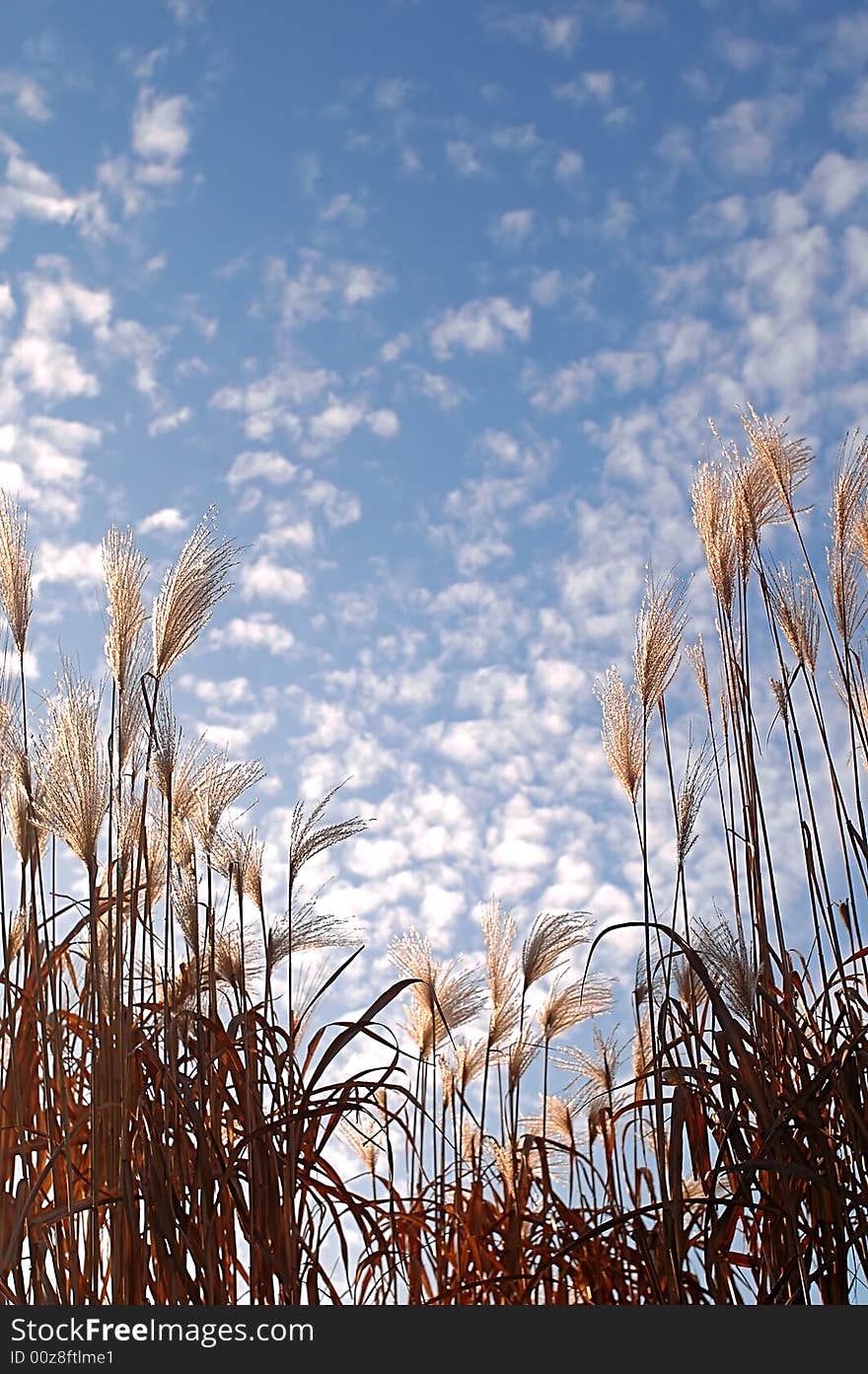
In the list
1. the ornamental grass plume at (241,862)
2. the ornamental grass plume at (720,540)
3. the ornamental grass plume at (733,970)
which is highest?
the ornamental grass plume at (720,540)

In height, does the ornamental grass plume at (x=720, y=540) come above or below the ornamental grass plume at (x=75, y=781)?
above

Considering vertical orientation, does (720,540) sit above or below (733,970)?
above

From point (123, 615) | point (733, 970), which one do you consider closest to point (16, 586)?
point (123, 615)

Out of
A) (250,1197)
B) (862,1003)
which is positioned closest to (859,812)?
(862,1003)

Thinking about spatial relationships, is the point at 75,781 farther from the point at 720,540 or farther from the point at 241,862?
the point at 720,540

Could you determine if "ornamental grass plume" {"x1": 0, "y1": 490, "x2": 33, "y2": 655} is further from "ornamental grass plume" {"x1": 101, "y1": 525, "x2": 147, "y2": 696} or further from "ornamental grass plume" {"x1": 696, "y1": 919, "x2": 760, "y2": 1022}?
"ornamental grass plume" {"x1": 696, "y1": 919, "x2": 760, "y2": 1022}

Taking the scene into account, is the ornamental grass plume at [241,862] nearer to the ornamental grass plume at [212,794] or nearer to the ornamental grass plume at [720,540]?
the ornamental grass plume at [212,794]

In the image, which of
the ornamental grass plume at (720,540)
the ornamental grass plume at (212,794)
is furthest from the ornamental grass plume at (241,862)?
the ornamental grass plume at (720,540)

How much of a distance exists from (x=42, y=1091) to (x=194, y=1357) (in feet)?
2.36

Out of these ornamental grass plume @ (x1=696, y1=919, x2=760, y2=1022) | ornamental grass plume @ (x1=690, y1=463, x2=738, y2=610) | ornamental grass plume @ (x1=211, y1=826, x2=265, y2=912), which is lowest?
ornamental grass plume @ (x1=696, y1=919, x2=760, y2=1022)

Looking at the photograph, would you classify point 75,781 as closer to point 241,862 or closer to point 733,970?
point 241,862

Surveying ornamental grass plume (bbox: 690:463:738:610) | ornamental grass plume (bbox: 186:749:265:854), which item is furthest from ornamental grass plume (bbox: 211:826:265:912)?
ornamental grass plume (bbox: 690:463:738:610)

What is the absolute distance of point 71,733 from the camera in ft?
6.93

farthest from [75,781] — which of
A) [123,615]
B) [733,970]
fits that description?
[733,970]
